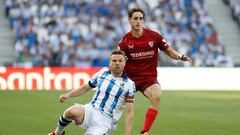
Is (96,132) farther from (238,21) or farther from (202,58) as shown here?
(238,21)

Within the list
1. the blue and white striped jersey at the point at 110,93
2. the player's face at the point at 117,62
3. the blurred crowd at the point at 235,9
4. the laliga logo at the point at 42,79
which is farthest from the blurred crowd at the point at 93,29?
the player's face at the point at 117,62

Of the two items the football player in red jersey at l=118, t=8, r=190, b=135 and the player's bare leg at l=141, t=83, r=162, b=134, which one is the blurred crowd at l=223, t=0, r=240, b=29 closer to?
the football player in red jersey at l=118, t=8, r=190, b=135

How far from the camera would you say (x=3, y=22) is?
30.2m

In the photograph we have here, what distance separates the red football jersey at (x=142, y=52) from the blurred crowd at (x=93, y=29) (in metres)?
17.2

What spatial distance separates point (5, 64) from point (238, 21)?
42.6 ft

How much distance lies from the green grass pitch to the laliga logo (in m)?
3.46

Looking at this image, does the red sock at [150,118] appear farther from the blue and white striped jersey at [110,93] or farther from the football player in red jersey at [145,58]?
the blue and white striped jersey at [110,93]

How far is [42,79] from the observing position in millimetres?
27141

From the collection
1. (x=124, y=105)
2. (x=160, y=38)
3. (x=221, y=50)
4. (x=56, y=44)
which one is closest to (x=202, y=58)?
(x=221, y=50)

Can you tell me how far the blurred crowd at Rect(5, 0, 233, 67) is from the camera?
28250mm

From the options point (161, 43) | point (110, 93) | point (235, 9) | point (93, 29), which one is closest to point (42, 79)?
point (93, 29)

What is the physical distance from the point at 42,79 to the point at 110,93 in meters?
18.8

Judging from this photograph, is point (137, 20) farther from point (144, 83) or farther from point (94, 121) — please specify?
point (94, 121)

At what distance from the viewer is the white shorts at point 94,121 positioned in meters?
8.38
